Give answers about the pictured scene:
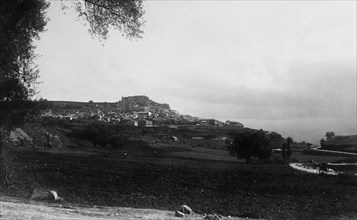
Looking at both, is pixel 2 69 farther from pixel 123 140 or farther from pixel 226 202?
pixel 123 140

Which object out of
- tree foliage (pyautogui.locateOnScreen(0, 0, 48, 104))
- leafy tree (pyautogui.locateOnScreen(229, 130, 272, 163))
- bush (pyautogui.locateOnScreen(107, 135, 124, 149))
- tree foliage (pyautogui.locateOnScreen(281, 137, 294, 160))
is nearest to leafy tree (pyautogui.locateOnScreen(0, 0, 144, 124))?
tree foliage (pyautogui.locateOnScreen(0, 0, 48, 104))

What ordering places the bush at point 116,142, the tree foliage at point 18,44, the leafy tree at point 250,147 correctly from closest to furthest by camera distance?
the tree foliage at point 18,44
the leafy tree at point 250,147
the bush at point 116,142

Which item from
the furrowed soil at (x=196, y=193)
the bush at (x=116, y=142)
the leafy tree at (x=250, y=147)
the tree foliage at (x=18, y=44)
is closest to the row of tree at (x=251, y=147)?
the leafy tree at (x=250, y=147)

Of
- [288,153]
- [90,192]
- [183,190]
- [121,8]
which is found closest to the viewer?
[121,8]

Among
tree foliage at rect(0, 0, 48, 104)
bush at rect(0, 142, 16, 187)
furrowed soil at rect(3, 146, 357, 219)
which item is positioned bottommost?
furrowed soil at rect(3, 146, 357, 219)

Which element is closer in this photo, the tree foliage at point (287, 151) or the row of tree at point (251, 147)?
the row of tree at point (251, 147)

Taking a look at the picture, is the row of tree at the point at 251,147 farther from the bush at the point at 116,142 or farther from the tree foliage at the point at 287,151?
the bush at the point at 116,142

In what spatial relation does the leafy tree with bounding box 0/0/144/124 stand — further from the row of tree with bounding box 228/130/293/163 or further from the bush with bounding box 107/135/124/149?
the bush with bounding box 107/135/124/149

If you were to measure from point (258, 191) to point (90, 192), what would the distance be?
937 cm

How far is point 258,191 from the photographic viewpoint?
21922 mm

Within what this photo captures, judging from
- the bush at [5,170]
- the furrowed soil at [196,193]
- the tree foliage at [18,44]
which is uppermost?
the tree foliage at [18,44]

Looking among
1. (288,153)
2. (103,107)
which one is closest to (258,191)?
(288,153)

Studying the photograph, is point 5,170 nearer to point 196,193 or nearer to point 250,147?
point 196,193

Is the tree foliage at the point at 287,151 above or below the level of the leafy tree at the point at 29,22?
below
